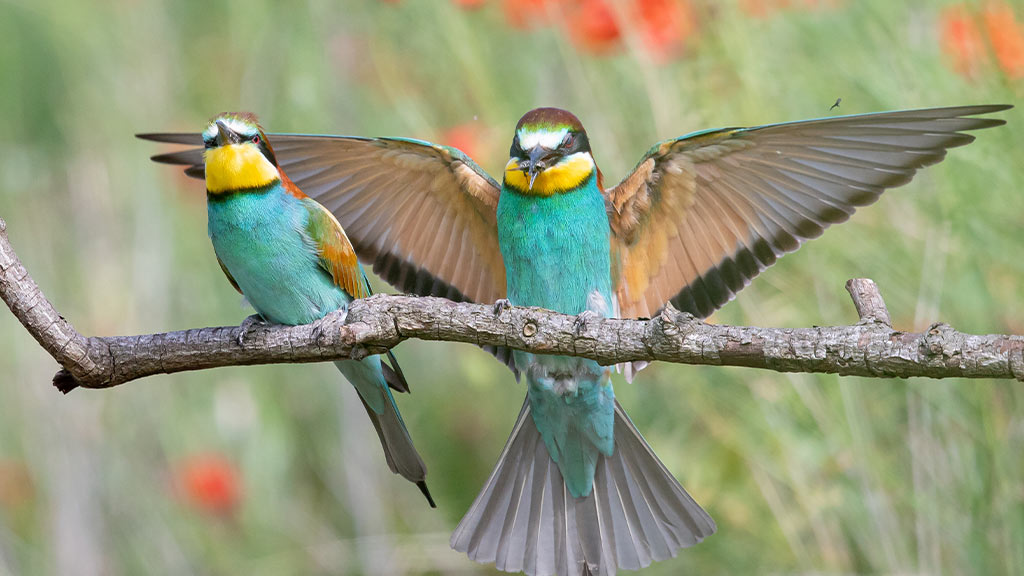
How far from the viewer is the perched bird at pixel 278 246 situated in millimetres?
2479

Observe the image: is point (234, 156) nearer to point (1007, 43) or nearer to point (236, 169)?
point (236, 169)

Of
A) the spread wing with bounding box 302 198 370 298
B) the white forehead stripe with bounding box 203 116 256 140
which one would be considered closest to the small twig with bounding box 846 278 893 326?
the spread wing with bounding box 302 198 370 298

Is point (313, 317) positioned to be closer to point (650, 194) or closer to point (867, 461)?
point (650, 194)

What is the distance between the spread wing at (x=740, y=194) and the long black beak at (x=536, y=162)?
21cm

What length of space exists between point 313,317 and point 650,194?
2.74 ft

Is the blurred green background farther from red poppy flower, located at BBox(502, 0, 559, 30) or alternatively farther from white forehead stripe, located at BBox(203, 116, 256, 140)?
white forehead stripe, located at BBox(203, 116, 256, 140)

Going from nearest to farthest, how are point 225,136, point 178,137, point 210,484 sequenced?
point 225,136
point 178,137
point 210,484

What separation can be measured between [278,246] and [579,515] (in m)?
0.98

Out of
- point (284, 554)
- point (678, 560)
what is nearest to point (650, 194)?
point (678, 560)

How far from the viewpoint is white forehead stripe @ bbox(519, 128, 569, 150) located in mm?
2504

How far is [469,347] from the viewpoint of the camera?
3.86m

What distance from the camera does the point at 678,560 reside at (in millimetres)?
3533

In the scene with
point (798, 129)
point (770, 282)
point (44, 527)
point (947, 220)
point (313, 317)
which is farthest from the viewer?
point (44, 527)

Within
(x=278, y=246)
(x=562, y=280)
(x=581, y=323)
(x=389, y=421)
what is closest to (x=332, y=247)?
(x=278, y=246)
